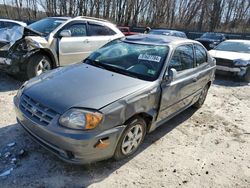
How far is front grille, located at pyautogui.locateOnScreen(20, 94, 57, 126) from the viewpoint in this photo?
269cm

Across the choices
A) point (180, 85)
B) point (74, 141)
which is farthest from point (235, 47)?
point (74, 141)

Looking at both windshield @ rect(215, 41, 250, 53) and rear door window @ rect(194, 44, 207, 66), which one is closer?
A: rear door window @ rect(194, 44, 207, 66)

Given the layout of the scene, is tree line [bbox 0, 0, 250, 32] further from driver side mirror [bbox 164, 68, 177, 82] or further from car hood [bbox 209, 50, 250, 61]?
driver side mirror [bbox 164, 68, 177, 82]

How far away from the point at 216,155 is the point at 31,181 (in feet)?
8.71

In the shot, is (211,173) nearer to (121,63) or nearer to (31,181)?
(121,63)

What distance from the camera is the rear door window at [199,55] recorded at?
4618mm

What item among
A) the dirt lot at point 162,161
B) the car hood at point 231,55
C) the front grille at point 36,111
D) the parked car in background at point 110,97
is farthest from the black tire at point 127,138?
the car hood at point 231,55

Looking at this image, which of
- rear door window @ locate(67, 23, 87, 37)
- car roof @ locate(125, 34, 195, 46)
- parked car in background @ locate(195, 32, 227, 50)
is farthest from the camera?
parked car in background @ locate(195, 32, 227, 50)

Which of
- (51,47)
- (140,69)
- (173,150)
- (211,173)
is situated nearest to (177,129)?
(173,150)

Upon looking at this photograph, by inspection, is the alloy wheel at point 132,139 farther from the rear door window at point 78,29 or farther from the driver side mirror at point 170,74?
the rear door window at point 78,29

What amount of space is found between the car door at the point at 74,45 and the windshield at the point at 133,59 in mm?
2241

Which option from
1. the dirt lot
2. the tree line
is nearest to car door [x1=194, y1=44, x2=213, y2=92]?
the dirt lot

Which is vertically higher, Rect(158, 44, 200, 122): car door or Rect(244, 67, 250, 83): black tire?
Rect(158, 44, 200, 122): car door

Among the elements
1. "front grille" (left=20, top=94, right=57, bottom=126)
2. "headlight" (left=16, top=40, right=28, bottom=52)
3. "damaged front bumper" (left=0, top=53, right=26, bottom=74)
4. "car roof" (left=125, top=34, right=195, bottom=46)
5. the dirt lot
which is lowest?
the dirt lot
